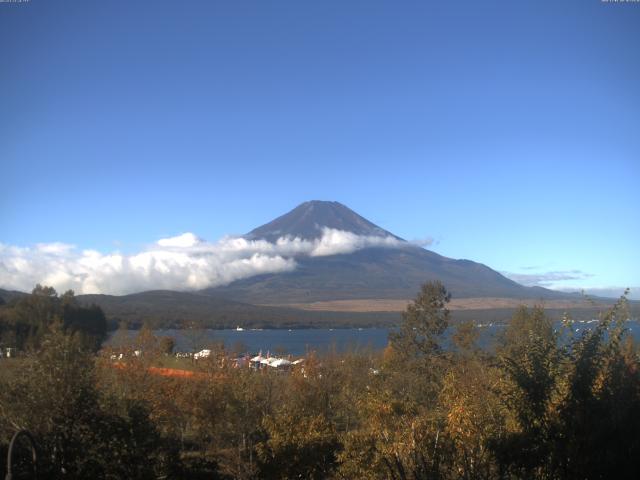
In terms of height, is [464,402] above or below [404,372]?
above

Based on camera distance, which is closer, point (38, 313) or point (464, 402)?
point (464, 402)

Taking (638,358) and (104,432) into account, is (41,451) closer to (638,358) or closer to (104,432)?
(104,432)

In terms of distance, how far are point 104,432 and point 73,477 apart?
103cm

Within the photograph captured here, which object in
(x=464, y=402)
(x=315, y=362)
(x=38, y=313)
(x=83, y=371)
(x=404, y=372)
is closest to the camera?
(x=464, y=402)

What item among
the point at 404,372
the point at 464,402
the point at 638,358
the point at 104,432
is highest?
the point at 638,358

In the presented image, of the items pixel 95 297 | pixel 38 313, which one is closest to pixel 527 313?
pixel 38 313

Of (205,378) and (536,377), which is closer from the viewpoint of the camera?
(536,377)

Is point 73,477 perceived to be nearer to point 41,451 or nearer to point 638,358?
point 41,451

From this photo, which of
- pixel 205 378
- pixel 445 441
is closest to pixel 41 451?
pixel 445 441

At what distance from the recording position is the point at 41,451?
1191cm

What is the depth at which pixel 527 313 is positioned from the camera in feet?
128

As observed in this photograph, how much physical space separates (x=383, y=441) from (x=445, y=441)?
123cm

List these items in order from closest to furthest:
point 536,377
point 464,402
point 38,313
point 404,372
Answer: point 536,377, point 464,402, point 404,372, point 38,313

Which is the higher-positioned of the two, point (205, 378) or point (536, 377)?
point (536, 377)
